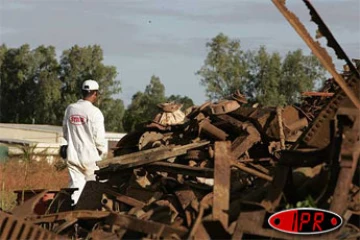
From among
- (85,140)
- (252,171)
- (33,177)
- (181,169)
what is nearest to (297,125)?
(181,169)

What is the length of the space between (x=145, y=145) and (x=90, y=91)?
3.79 ft

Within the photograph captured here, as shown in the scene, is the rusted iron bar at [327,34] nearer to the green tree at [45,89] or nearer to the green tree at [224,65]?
the green tree at [224,65]

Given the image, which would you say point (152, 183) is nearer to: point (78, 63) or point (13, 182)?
point (13, 182)

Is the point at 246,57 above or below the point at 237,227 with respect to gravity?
above

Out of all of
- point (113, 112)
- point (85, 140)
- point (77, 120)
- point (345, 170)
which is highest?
point (77, 120)

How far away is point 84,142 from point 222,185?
12.4ft

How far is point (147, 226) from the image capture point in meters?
6.59

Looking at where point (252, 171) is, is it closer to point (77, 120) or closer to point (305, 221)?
point (305, 221)

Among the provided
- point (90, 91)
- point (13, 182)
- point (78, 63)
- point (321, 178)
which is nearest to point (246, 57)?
point (78, 63)

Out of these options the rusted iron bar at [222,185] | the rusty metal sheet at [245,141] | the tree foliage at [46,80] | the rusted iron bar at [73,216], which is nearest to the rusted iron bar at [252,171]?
the rusted iron bar at [222,185]

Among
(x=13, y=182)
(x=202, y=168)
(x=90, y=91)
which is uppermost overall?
(x=90, y=91)

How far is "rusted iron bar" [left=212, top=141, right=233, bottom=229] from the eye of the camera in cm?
641

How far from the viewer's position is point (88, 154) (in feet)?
32.9

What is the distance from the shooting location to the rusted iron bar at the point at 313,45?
243 inches
